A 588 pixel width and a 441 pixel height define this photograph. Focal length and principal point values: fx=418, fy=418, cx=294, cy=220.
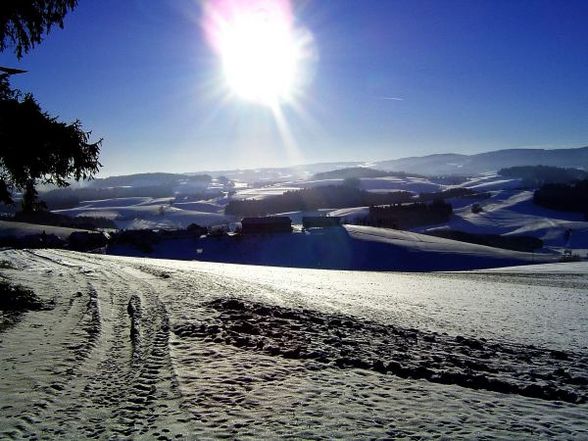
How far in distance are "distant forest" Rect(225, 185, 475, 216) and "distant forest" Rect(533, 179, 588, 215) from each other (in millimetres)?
29775

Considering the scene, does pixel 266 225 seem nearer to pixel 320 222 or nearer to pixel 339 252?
pixel 320 222

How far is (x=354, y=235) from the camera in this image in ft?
229

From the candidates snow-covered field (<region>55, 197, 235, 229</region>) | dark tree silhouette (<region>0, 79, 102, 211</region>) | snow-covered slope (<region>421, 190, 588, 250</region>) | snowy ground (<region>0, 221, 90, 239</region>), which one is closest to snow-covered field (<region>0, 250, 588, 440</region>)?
dark tree silhouette (<region>0, 79, 102, 211</region>)

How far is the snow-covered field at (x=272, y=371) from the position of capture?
6.25 m

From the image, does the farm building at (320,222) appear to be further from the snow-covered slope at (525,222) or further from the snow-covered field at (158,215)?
the snow-covered field at (158,215)

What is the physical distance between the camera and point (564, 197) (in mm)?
132125

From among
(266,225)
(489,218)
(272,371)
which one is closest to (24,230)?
(266,225)

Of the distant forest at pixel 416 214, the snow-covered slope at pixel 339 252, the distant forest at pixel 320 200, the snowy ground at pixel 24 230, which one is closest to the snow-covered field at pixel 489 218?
the distant forest at pixel 416 214

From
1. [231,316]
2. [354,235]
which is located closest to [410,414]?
[231,316]

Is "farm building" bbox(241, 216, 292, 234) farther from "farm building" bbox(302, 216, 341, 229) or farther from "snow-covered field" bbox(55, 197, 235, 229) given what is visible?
"snow-covered field" bbox(55, 197, 235, 229)

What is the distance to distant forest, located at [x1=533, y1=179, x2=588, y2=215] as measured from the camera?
127 m

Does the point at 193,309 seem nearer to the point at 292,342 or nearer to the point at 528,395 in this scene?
the point at 292,342

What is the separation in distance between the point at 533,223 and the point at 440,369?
12427cm

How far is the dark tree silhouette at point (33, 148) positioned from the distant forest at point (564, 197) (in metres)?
141
